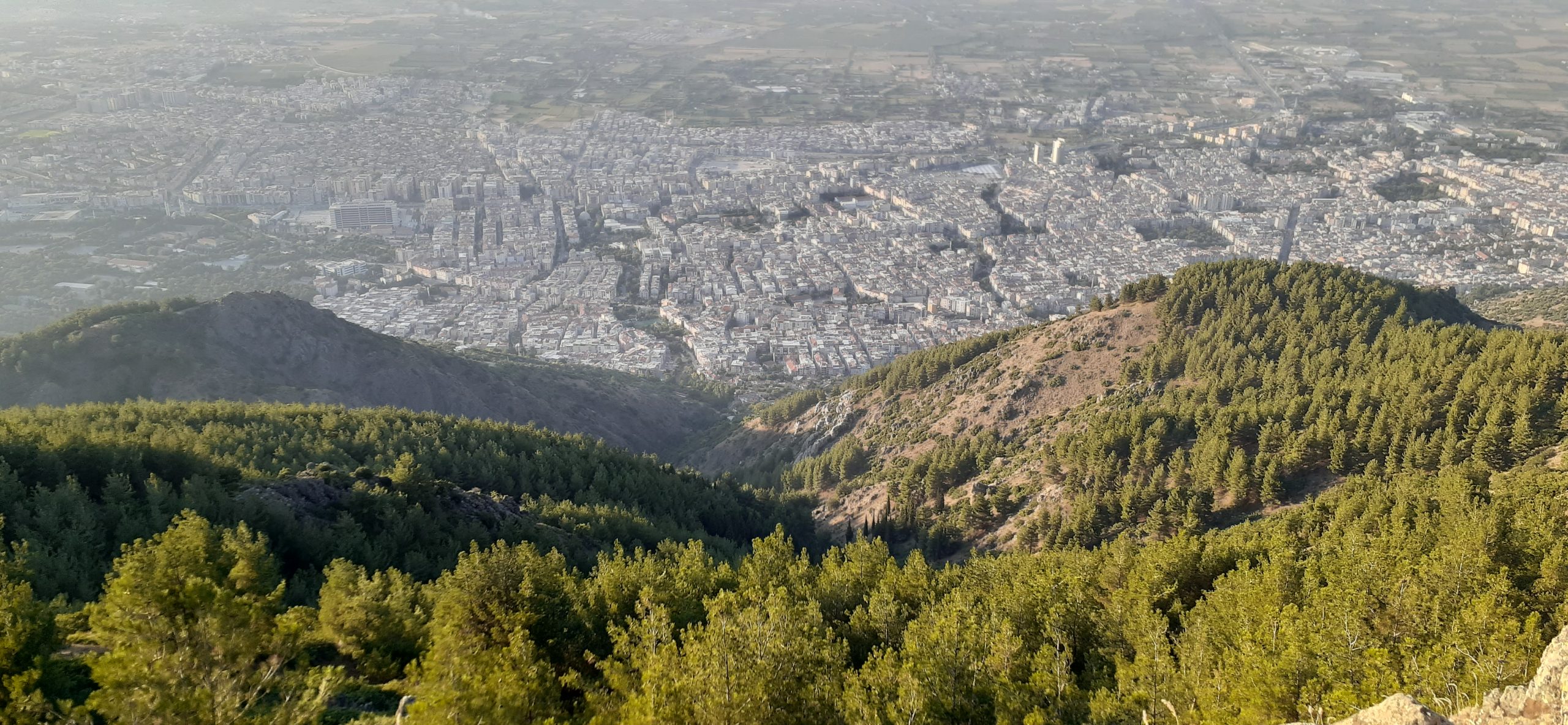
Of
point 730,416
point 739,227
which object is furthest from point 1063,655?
point 739,227

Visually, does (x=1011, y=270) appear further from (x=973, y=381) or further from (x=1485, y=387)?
(x=1485, y=387)

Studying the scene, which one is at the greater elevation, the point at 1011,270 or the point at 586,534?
the point at 586,534

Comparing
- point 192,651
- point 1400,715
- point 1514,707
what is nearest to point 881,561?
point 1514,707

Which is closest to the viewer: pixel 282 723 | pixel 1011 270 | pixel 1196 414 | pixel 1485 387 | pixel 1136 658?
pixel 282 723

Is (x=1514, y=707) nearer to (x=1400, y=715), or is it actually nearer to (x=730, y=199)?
(x=1400, y=715)

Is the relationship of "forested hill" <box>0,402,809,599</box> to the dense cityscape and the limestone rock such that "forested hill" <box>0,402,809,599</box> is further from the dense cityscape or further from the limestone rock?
the dense cityscape

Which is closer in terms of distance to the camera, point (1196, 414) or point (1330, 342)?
point (1196, 414)

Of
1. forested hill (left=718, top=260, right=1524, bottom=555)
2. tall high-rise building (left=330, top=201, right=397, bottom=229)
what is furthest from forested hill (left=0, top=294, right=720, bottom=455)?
tall high-rise building (left=330, top=201, right=397, bottom=229)
